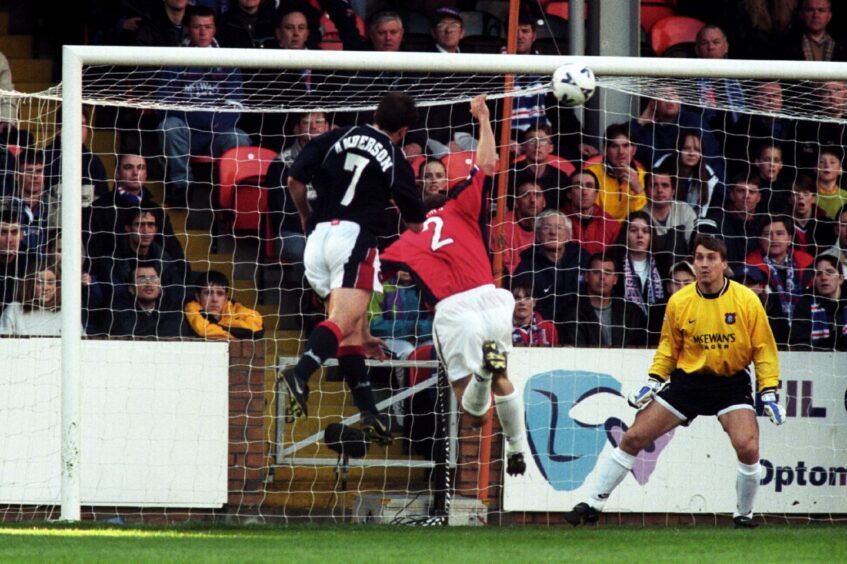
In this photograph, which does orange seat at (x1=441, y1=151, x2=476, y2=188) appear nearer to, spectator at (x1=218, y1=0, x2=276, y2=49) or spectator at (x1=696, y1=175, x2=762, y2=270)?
spectator at (x1=696, y1=175, x2=762, y2=270)

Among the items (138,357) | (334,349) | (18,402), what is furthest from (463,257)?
(18,402)

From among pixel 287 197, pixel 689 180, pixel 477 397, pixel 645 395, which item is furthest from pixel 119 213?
pixel 689 180

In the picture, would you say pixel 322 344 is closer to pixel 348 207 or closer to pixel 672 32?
pixel 348 207

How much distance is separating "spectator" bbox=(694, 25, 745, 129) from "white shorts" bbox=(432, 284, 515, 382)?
1.83 metres

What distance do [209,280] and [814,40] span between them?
5186 mm

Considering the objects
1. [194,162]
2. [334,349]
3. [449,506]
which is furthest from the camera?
[194,162]

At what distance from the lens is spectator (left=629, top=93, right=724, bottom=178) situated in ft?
33.8

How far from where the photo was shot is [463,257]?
8797 millimetres

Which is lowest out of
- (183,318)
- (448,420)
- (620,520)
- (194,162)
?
(620,520)

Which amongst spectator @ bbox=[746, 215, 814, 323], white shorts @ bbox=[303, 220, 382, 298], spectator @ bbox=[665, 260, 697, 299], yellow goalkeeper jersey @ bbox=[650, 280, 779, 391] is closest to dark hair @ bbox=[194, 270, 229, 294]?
white shorts @ bbox=[303, 220, 382, 298]

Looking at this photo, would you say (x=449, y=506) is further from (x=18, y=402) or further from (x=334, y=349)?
(x=18, y=402)

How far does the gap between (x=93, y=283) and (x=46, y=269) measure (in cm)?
30

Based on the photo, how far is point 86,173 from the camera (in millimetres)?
10008

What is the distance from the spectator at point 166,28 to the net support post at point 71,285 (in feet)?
6.52
